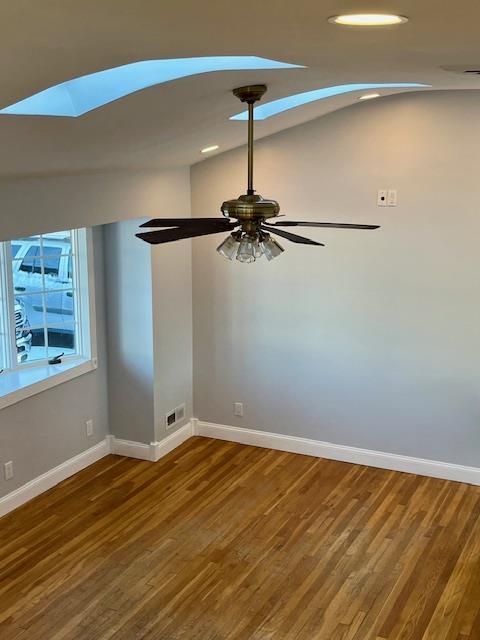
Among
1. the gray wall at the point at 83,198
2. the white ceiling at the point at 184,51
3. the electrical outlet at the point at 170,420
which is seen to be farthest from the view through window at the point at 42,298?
the white ceiling at the point at 184,51

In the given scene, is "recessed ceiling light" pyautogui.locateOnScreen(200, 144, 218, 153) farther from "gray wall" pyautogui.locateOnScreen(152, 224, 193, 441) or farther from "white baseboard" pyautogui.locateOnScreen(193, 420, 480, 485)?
"white baseboard" pyautogui.locateOnScreen(193, 420, 480, 485)

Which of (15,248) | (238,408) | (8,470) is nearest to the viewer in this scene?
(8,470)

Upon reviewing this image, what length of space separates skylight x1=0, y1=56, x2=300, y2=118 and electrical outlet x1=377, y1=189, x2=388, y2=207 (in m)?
2.49

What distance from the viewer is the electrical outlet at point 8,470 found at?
16.5ft

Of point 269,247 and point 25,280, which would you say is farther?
point 25,280

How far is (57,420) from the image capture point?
5.47 meters

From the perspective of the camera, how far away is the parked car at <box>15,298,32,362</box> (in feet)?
17.2

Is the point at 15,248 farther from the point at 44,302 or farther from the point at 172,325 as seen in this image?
the point at 172,325

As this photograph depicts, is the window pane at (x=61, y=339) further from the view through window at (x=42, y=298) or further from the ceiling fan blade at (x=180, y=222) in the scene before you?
the ceiling fan blade at (x=180, y=222)

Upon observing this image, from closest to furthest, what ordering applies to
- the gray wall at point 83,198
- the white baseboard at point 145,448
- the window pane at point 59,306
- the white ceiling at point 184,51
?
1. the white ceiling at point 184,51
2. the gray wall at point 83,198
3. the window pane at point 59,306
4. the white baseboard at point 145,448

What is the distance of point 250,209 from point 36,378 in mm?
2574

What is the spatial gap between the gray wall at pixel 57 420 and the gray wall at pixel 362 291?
0.86 m

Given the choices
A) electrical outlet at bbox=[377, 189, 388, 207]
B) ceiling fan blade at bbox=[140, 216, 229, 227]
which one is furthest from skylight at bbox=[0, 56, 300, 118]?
electrical outlet at bbox=[377, 189, 388, 207]

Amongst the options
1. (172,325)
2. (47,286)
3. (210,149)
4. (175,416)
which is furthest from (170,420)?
(210,149)
